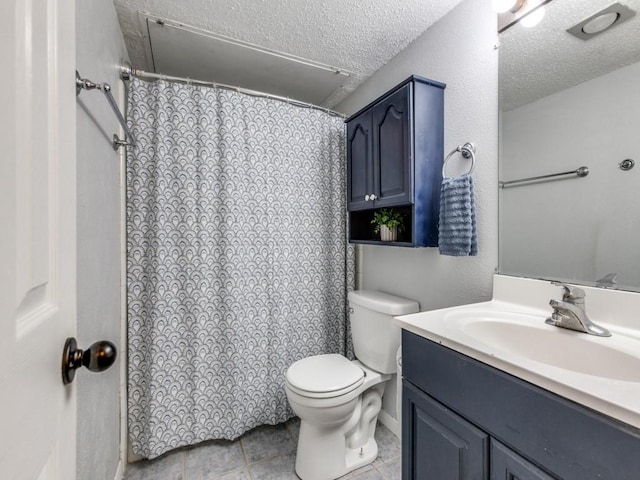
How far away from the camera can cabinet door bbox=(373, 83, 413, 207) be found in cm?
135

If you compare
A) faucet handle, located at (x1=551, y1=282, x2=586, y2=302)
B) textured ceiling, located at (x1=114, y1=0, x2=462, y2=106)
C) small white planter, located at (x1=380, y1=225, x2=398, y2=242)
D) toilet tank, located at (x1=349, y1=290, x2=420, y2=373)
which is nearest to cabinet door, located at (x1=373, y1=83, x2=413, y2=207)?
small white planter, located at (x1=380, y1=225, x2=398, y2=242)

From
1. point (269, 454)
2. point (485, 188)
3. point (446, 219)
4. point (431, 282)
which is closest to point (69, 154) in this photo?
point (446, 219)

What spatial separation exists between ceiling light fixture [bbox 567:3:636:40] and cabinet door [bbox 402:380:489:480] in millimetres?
1270

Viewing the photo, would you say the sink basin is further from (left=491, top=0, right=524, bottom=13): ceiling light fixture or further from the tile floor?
(left=491, top=0, right=524, bottom=13): ceiling light fixture

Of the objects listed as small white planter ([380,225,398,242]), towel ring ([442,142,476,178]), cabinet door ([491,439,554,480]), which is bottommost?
cabinet door ([491,439,554,480])

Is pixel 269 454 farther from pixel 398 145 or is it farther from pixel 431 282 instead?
pixel 398 145

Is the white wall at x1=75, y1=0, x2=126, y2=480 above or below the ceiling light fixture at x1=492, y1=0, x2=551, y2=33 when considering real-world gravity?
below

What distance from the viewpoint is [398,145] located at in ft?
4.61

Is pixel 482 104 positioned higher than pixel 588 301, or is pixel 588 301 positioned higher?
pixel 482 104

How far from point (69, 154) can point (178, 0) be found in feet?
4.15

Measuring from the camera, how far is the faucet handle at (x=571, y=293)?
0.88 metres

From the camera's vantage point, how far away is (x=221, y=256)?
1605mm

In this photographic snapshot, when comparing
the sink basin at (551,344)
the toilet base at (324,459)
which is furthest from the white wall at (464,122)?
the toilet base at (324,459)

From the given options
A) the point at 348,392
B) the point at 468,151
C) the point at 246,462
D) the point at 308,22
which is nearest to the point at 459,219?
the point at 468,151
